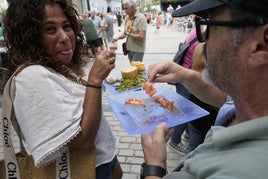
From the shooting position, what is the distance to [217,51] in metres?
0.98

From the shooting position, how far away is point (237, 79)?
3.04 ft

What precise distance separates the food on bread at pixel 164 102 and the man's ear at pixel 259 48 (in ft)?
4.14

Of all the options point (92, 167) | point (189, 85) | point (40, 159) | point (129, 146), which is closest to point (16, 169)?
point (40, 159)

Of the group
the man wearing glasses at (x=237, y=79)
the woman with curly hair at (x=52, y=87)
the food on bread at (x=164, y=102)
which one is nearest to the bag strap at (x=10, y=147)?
the woman with curly hair at (x=52, y=87)

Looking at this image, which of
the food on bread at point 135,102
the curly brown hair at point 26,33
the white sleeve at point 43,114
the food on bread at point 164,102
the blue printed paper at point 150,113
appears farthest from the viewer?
the food on bread at point 135,102

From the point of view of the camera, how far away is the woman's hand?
149cm

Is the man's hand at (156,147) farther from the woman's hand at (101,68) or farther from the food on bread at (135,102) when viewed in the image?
the food on bread at (135,102)

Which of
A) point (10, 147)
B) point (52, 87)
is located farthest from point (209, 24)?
point (10, 147)

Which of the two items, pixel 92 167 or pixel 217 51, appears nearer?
pixel 217 51

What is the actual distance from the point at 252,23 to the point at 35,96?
42.4 inches

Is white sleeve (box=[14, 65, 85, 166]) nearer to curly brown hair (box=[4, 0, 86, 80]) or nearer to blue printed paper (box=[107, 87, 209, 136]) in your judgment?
curly brown hair (box=[4, 0, 86, 80])

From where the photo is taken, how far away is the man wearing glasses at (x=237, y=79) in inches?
30.2

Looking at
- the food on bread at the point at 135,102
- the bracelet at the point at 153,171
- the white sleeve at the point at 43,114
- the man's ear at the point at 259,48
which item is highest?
the man's ear at the point at 259,48

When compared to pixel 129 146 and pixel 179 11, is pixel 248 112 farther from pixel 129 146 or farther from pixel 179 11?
pixel 129 146
